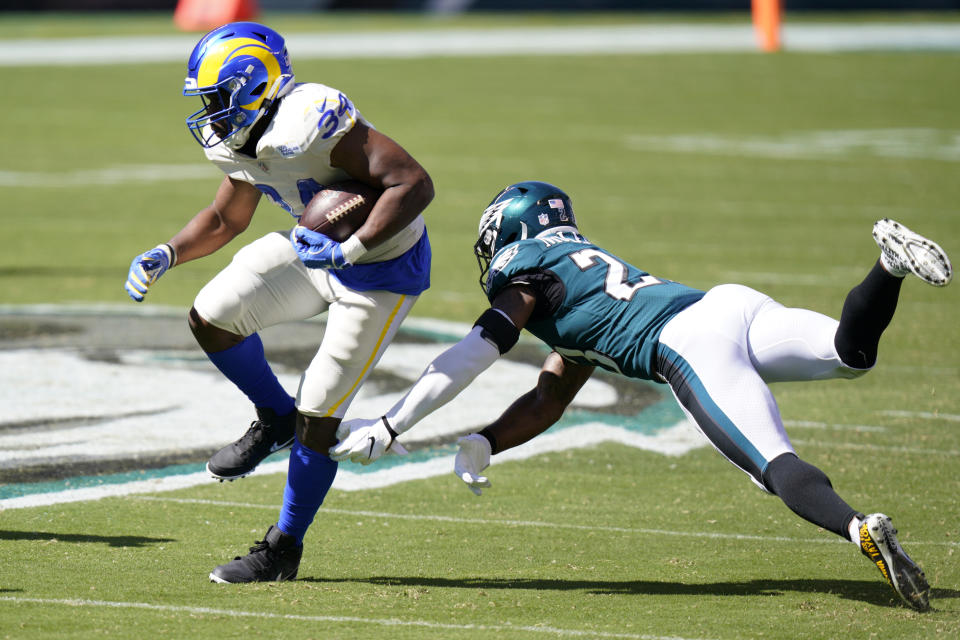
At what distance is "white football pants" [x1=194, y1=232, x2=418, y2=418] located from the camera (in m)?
4.93

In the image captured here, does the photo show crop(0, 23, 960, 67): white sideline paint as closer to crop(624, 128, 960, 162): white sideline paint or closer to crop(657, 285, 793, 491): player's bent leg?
crop(624, 128, 960, 162): white sideline paint

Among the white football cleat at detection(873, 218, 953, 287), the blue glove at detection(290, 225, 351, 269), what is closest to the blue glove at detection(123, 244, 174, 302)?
the blue glove at detection(290, 225, 351, 269)

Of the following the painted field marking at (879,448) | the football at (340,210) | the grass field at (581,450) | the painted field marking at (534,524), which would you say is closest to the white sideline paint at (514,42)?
the grass field at (581,450)

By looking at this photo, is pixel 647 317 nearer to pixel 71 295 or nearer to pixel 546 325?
pixel 546 325

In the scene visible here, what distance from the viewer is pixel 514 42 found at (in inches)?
1425

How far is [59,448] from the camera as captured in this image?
666 centimetres

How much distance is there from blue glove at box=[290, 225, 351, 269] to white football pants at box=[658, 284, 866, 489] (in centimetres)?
113

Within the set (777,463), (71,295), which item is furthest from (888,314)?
(71,295)

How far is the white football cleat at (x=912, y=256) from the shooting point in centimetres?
432

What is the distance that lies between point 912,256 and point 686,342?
79 cm

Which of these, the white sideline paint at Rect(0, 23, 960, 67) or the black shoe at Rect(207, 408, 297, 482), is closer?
the black shoe at Rect(207, 408, 297, 482)

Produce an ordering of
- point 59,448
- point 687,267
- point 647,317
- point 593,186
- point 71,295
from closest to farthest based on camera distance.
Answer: point 647,317 → point 59,448 → point 71,295 → point 687,267 → point 593,186

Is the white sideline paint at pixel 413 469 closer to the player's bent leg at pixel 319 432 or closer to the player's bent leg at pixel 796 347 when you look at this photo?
the player's bent leg at pixel 319 432

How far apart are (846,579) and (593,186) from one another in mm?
11966
